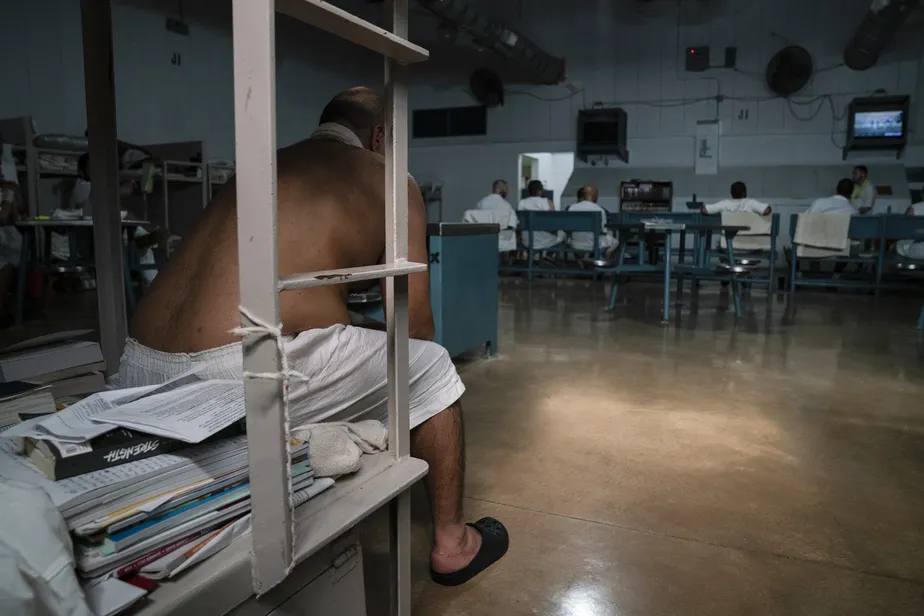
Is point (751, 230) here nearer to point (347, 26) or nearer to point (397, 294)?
point (397, 294)

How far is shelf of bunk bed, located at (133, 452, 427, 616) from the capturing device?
2.11 feet

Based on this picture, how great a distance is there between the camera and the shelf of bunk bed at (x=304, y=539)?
0.64 m

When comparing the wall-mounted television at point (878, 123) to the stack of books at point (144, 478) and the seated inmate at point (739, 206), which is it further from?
the stack of books at point (144, 478)

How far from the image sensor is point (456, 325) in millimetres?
2885

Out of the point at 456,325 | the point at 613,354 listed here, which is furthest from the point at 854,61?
the point at 456,325

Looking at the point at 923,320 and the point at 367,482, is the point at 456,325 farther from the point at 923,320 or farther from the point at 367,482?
the point at 923,320

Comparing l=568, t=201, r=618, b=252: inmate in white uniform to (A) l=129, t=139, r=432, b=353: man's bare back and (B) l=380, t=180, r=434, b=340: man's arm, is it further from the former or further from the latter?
(A) l=129, t=139, r=432, b=353: man's bare back

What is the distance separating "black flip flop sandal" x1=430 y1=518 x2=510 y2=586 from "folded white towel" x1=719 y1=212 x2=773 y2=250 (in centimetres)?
547

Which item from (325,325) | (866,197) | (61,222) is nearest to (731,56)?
(866,197)

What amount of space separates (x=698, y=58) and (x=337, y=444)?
9.12m

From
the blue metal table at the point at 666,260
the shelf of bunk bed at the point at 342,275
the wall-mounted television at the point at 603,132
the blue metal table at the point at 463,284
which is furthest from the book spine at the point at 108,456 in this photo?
the wall-mounted television at the point at 603,132

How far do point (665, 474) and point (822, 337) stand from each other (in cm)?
261

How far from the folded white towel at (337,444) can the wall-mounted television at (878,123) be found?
8.68 m

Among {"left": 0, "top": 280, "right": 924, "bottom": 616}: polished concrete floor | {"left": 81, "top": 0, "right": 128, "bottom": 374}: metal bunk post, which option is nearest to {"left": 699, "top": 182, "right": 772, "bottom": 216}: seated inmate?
{"left": 0, "top": 280, "right": 924, "bottom": 616}: polished concrete floor
